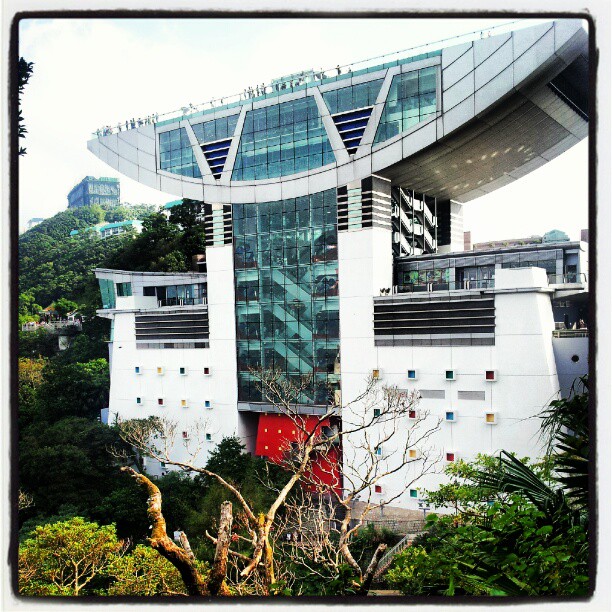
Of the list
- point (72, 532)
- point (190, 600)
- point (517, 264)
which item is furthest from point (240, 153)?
point (190, 600)

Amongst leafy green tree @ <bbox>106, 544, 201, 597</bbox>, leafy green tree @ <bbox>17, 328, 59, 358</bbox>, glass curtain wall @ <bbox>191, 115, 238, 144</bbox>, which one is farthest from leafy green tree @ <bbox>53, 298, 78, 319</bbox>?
leafy green tree @ <bbox>106, 544, 201, 597</bbox>

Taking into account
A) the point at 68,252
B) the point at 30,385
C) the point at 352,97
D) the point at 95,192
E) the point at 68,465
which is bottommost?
the point at 68,465

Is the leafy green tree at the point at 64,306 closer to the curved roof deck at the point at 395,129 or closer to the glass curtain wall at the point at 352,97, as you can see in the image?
the curved roof deck at the point at 395,129

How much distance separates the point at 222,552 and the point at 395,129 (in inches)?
203

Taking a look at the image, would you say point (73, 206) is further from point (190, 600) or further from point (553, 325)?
point (553, 325)

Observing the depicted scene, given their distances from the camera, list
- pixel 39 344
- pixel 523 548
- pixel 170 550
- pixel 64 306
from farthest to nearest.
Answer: pixel 64 306 < pixel 39 344 < pixel 523 548 < pixel 170 550

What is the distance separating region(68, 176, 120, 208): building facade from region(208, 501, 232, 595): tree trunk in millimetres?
4778

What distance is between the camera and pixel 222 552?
299 centimetres

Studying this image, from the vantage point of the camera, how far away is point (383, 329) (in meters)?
6.76

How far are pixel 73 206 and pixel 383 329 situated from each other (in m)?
3.96

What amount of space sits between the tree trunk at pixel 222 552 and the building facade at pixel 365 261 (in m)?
3.20

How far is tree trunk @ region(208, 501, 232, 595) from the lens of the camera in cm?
296

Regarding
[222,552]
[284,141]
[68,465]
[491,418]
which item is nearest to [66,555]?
[68,465]

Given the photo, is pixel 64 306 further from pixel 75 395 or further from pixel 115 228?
pixel 115 228
